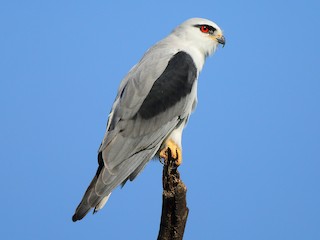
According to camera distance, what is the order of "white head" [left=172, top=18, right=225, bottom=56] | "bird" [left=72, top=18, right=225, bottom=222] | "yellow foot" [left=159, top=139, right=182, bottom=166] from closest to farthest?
"bird" [left=72, top=18, right=225, bottom=222] → "yellow foot" [left=159, top=139, right=182, bottom=166] → "white head" [left=172, top=18, right=225, bottom=56]

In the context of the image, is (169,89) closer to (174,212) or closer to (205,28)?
(205,28)

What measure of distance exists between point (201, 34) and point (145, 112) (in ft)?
5.11

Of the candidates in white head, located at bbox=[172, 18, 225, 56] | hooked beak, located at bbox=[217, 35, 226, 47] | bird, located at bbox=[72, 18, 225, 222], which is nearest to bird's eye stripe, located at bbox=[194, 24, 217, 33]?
white head, located at bbox=[172, 18, 225, 56]

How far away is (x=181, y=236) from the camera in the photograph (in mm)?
4891

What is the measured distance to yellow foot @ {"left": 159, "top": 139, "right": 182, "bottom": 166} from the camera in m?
5.72

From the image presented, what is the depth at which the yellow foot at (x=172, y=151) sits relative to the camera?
18.8 ft

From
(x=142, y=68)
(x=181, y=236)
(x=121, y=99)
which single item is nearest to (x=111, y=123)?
(x=121, y=99)

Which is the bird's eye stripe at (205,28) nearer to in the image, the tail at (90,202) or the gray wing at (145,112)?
the gray wing at (145,112)

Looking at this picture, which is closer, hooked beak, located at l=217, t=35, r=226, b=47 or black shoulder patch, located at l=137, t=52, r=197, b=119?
black shoulder patch, located at l=137, t=52, r=197, b=119

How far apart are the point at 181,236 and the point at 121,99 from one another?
66.2 inches

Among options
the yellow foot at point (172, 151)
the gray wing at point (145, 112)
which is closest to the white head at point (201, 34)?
the gray wing at point (145, 112)

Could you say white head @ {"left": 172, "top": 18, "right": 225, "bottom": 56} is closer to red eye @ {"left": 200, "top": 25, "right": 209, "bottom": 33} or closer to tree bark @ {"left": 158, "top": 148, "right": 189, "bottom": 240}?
red eye @ {"left": 200, "top": 25, "right": 209, "bottom": 33}

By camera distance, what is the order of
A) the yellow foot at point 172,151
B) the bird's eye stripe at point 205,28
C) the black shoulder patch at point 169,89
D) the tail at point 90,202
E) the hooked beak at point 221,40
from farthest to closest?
1. the hooked beak at point 221,40
2. the bird's eye stripe at point 205,28
3. the black shoulder patch at point 169,89
4. the yellow foot at point 172,151
5. the tail at point 90,202

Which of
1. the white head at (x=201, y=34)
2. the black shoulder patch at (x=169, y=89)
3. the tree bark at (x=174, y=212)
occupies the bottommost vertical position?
the tree bark at (x=174, y=212)
